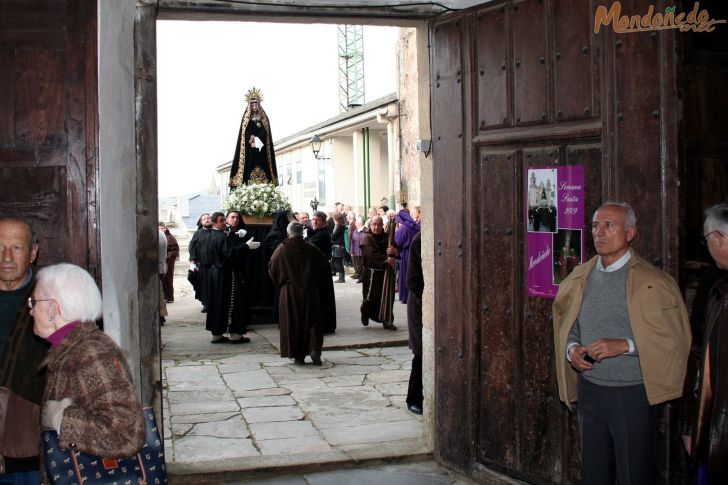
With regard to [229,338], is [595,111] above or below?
above

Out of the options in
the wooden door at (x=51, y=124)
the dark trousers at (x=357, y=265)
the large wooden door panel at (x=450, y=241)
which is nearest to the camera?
the wooden door at (x=51, y=124)

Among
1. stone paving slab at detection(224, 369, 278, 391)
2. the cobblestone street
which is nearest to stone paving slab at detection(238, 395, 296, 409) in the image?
the cobblestone street

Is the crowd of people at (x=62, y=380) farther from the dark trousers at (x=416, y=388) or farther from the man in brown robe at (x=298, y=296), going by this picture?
the man in brown robe at (x=298, y=296)

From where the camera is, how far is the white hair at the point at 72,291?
307cm

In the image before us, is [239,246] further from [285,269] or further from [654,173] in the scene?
[654,173]

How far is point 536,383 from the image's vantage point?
5.02 metres

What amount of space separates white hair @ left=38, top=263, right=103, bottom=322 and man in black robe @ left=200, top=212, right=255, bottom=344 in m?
8.61

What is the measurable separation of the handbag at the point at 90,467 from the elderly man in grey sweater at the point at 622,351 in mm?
2202

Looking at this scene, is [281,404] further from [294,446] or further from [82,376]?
[82,376]

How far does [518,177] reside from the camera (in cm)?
509

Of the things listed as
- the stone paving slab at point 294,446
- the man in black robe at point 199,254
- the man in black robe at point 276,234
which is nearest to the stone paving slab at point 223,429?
the stone paving slab at point 294,446

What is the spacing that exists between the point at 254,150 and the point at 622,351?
11058mm

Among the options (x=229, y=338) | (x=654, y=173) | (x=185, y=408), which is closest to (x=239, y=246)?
(x=229, y=338)

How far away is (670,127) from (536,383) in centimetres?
168
